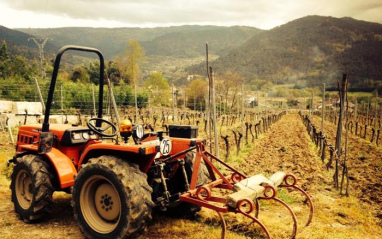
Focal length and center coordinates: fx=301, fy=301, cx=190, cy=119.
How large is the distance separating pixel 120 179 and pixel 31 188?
6.27 ft

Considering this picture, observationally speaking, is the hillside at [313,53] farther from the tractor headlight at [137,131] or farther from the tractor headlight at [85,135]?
the tractor headlight at [137,131]

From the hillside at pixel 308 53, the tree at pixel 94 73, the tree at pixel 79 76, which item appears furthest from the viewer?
the hillside at pixel 308 53

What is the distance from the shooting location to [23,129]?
16.3 feet

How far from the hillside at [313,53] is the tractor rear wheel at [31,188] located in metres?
102

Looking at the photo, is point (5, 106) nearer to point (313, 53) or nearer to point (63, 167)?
point (63, 167)

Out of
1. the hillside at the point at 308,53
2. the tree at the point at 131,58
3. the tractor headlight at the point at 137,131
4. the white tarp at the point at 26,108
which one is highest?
the hillside at the point at 308,53

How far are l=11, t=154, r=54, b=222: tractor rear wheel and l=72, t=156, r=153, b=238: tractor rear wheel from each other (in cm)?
60

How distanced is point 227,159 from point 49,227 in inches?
235

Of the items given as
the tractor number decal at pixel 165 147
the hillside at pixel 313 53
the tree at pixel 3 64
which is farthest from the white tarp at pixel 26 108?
the hillside at pixel 313 53

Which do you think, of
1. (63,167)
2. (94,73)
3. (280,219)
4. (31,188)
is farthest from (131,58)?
(280,219)

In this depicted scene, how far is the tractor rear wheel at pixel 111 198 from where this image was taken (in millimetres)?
3121

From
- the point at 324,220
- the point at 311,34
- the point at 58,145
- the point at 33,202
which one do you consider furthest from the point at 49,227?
the point at 311,34

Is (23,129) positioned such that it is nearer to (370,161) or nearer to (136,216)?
(136,216)

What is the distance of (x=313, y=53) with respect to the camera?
128 m
